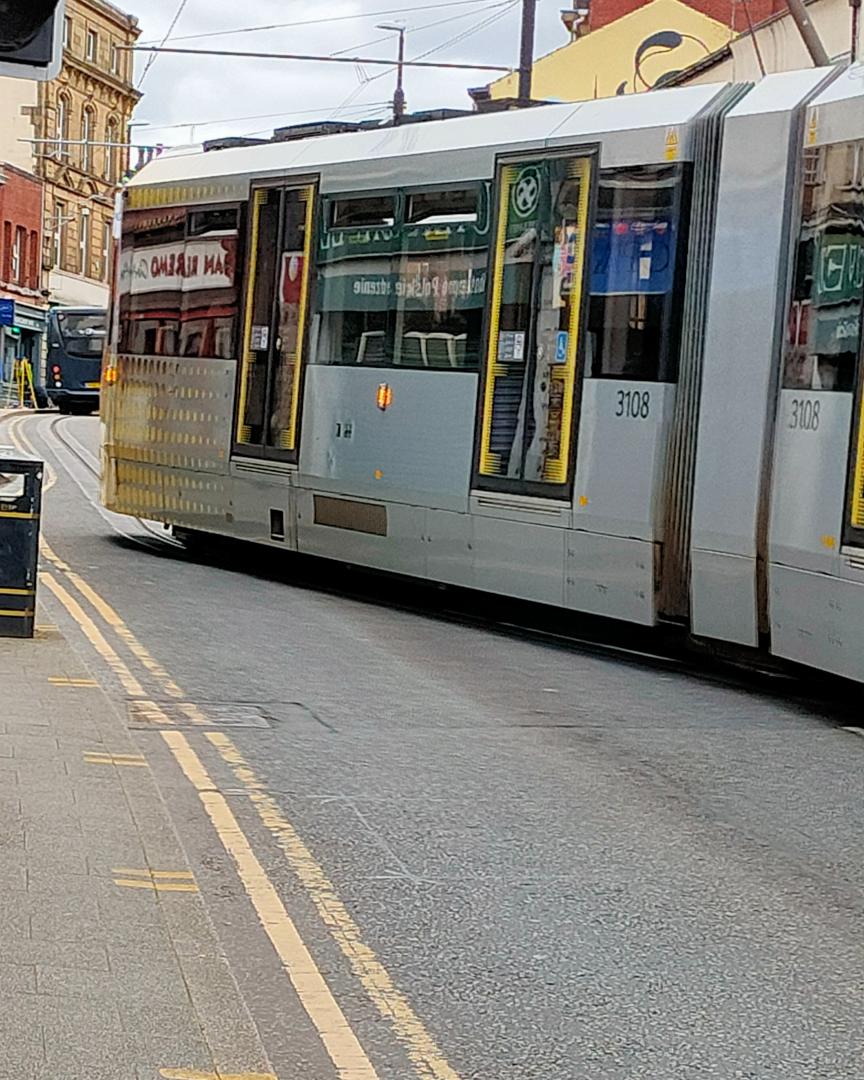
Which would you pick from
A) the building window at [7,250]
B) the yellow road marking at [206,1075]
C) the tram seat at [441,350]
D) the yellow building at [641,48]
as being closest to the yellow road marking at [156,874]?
the yellow road marking at [206,1075]

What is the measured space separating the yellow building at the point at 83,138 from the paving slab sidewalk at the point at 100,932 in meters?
71.4

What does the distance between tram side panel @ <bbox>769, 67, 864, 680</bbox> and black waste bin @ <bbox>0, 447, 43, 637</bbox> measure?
4295mm

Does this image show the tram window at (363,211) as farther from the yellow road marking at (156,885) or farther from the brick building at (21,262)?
the brick building at (21,262)

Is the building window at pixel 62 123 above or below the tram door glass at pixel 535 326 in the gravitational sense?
above

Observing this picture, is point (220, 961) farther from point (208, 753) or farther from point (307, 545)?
point (307, 545)

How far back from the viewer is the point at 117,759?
8297 mm

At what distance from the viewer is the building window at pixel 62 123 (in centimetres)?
8006

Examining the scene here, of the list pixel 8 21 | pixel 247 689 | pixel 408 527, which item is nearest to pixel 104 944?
pixel 8 21

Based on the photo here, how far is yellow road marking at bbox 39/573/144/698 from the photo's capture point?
10.5m

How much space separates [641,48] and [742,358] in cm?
4532

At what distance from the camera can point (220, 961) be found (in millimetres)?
5594

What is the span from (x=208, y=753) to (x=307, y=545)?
21.3 feet

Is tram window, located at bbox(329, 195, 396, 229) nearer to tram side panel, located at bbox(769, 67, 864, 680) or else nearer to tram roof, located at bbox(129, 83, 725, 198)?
tram roof, located at bbox(129, 83, 725, 198)

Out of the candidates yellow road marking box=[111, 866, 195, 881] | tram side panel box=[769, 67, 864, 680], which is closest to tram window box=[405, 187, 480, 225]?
tram side panel box=[769, 67, 864, 680]
